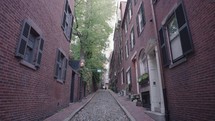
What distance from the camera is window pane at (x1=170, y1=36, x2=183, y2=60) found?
16.5 ft

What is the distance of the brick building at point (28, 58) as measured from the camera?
3680 millimetres

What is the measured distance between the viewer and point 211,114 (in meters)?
3.32

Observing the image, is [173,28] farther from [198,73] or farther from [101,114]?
[101,114]

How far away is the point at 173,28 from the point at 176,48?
840mm

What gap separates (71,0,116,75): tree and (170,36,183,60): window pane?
12459 millimetres

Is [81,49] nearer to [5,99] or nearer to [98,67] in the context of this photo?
[98,67]

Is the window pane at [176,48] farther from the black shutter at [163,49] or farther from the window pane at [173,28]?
the black shutter at [163,49]

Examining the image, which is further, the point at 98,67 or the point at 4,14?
the point at 98,67

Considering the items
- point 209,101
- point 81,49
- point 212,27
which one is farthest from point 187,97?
point 81,49

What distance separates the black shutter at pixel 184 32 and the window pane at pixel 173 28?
0.63 metres

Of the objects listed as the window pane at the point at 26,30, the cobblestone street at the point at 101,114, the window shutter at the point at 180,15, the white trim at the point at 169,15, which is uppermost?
the white trim at the point at 169,15

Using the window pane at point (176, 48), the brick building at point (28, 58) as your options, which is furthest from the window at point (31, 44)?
the window pane at point (176, 48)

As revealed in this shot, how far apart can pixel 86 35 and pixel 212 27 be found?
15.3m

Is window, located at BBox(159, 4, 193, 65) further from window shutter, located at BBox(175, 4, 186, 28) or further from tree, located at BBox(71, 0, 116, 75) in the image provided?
tree, located at BBox(71, 0, 116, 75)
